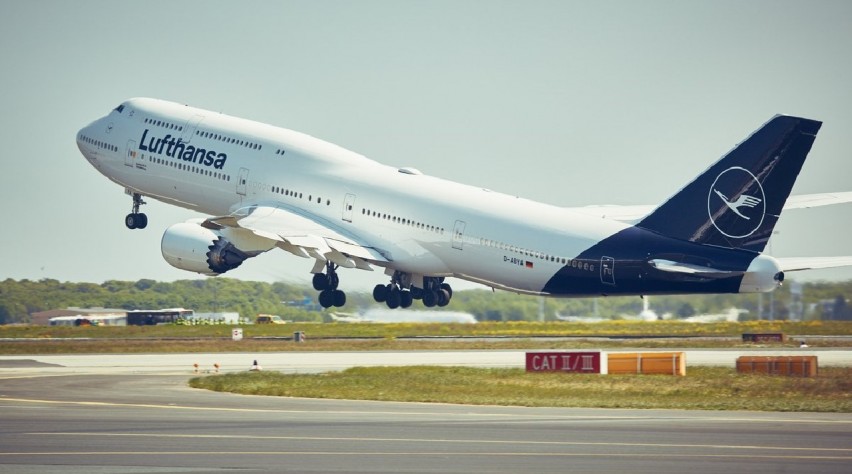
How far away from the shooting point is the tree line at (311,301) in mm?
72312

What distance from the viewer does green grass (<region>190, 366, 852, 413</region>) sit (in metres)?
38.0

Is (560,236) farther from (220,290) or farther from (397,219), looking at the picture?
(220,290)

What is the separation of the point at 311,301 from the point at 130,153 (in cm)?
2265

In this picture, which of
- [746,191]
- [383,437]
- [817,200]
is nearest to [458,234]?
[746,191]

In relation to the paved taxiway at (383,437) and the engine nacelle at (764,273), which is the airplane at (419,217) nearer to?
the engine nacelle at (764,273)

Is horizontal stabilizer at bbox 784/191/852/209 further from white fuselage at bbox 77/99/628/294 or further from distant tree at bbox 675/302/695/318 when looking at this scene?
distant tree at bbox 675/302/695/318

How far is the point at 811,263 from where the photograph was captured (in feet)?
159

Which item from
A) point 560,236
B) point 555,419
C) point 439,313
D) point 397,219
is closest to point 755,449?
point 555,419

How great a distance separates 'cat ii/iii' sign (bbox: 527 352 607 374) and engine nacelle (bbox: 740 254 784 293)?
6.60 metres

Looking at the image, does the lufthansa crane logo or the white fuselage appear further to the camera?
the white fuselage

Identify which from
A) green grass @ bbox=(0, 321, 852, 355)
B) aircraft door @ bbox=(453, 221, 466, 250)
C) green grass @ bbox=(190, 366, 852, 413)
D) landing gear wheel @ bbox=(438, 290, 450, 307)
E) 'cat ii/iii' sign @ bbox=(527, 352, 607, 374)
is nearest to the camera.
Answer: green grass @ bbox=(190, 366, 852, 413)


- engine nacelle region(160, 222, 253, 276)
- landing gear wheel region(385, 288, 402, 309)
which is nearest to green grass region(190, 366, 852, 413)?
engine nacelle region(160, 222, 253, 276)

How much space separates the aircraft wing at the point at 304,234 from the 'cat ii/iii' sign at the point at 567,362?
46.9 ft

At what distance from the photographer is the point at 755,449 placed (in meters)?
26.5
